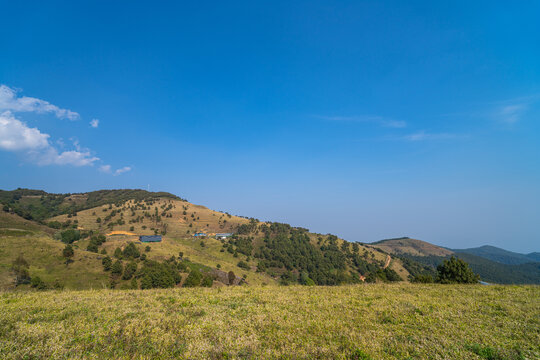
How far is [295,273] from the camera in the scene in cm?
19388

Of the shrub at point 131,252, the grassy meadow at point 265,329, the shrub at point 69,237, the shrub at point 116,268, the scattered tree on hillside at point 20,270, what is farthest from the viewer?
the shrub at point 69,237

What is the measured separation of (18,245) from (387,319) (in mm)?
104616

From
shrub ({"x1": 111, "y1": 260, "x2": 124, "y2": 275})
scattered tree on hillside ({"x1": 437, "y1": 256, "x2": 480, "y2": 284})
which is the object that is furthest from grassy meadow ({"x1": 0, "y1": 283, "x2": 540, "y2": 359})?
shrub ({"x1": 111, "y1": 260, "x2": 124, "y2": 275})

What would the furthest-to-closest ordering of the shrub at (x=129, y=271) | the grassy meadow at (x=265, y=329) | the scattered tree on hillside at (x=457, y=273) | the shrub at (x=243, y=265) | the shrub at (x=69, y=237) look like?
the shrub at (x=243, y=265) → the shrub at (x=69, y=237) → the shrub at (x=129, y=271) → the scattered tree on hillside at (x=457, y=273) → the grassy meadow at (x=265, y=329)

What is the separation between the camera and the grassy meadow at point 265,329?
6.79 metres

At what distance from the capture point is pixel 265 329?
347 inches

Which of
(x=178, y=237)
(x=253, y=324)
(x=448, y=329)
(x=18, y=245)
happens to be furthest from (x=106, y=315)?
(x=178, y=237)

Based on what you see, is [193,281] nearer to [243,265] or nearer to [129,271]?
[129,271]

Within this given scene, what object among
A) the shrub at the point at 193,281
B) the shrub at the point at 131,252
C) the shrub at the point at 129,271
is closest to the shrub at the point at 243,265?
the shrub at the point at 131,252

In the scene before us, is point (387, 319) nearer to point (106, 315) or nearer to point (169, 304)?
point (169, 304)

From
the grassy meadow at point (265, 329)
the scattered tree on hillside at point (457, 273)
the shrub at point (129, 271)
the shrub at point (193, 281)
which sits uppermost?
the grassy meadow at point (265, 329)

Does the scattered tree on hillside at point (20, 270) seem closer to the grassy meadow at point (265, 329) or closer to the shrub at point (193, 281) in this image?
the shrub at point (193, 281)

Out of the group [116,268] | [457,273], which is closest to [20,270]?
[116,268]

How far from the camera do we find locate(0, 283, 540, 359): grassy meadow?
22.3 ft
